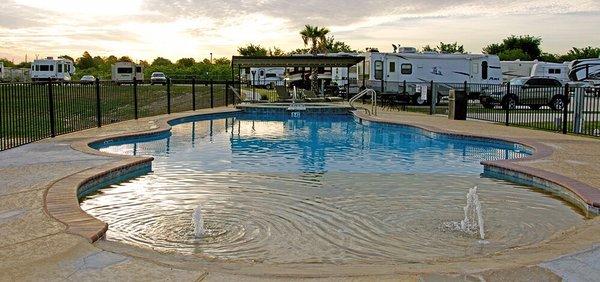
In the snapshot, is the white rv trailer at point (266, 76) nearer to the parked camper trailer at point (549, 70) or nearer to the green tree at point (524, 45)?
the parked camper trailer at point (549, 70)

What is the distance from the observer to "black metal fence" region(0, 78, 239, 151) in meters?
12.6

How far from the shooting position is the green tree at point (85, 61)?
9339 cm

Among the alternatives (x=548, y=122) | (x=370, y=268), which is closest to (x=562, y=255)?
(x=370, y=268)

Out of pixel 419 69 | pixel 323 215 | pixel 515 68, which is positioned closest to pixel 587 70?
pixel 515 68

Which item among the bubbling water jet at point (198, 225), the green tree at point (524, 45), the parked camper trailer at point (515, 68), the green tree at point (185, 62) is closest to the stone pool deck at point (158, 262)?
the bubbling water jet at point (198, 225)

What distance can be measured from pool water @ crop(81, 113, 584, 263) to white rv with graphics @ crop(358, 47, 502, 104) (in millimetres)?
15803

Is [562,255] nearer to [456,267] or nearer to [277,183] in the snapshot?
[456,267]

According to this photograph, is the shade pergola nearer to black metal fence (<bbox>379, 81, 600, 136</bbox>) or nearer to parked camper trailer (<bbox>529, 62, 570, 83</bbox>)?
black metal fence (<bbox>379, 81, 600, 136</bbox>)

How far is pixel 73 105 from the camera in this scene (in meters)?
20.5

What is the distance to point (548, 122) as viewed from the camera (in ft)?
59.2

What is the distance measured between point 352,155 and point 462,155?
2204 mm

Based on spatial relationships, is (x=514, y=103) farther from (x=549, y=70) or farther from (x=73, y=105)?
(x=73, y=105)

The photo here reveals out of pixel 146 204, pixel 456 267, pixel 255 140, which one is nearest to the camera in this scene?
pixel 456 267

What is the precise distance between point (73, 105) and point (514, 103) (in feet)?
57.5
